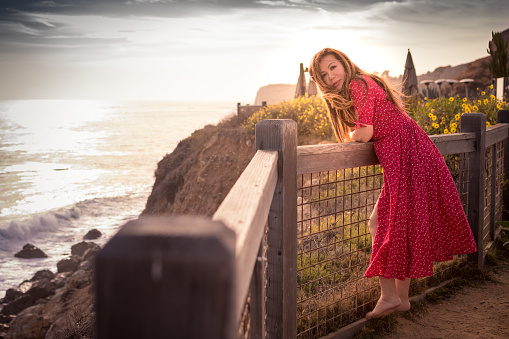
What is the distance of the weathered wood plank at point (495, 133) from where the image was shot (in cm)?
472

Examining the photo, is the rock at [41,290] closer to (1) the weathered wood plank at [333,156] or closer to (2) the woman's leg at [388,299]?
(2) the woman's leg at [388,299]

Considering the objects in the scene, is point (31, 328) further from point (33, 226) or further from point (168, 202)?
point (33, 226)

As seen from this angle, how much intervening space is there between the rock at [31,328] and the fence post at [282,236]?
42.6 feet

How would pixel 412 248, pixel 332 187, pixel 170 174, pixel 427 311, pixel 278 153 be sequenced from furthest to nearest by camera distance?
1. pixel 170 174
2. pixel 332 187
3. pixel 427 311
4. pixel 412 248
5. pixel 278 153

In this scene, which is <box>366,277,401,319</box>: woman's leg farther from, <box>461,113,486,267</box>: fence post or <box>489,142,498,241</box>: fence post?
<box>489,142,498,241</box>: fence post

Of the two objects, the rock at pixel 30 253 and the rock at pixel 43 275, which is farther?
the rock at pixel 30 253

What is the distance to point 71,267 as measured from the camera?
21016 millimetres

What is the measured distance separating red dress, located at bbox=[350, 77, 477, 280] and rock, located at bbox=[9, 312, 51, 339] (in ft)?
42.5

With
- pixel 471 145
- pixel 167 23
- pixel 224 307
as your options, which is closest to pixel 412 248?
pixel 471 145

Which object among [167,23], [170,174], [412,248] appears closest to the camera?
[412,248]

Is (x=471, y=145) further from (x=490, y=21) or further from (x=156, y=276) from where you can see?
(x=490, y=21)

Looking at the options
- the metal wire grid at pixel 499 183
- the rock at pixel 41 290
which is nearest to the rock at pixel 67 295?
the rock at pixel 41 290

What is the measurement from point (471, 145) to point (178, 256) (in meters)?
4.39

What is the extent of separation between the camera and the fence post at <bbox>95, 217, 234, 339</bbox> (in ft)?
1.55
